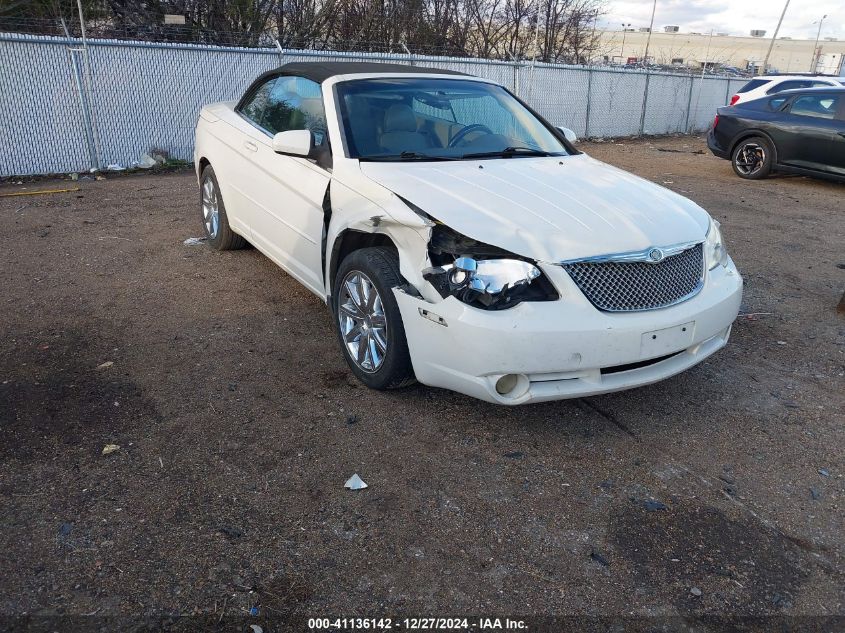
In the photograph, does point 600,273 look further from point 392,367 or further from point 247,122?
point 247,122

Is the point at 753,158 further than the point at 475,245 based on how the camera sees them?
Yes

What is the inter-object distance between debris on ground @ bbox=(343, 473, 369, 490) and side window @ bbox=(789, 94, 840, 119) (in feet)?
35.0

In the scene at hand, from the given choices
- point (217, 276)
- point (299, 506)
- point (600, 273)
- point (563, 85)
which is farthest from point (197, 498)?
point (563, 85)

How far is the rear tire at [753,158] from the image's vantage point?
Result: 37.5ft

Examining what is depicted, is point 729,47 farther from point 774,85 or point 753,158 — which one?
point 753,158

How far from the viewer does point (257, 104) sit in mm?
5457

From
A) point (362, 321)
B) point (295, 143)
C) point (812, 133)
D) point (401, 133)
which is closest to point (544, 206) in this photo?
point (362, 321)

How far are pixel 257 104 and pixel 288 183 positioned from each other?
4.39 ft

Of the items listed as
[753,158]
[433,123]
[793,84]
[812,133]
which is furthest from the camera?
[793,84]

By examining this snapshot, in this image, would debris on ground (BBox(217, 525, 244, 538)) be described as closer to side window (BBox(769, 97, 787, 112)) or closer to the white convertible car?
the white convertible car

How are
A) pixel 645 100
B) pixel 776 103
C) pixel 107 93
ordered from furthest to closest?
pixel 645 100
pixel 776 103
pixel 107 93

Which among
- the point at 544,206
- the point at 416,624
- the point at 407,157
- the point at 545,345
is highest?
the point at 407,157

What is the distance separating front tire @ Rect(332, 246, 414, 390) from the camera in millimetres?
3453

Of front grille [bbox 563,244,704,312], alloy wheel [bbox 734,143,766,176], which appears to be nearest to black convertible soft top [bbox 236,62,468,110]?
front grille [bbox 563,244,704,312]
